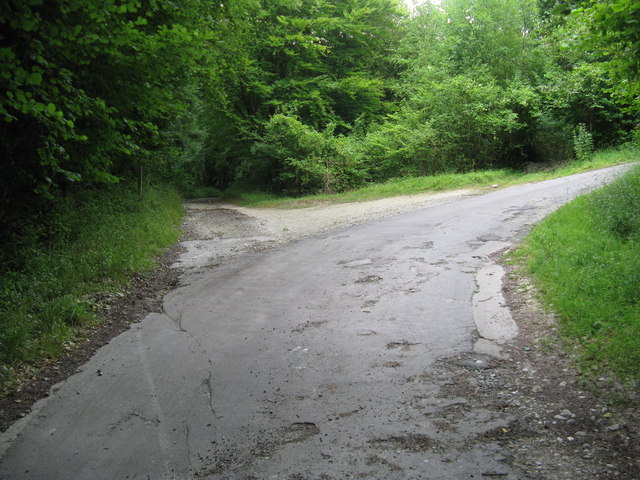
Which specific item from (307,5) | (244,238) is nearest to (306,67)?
(307,5)

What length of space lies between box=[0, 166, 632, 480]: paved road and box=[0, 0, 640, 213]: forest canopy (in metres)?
2.95

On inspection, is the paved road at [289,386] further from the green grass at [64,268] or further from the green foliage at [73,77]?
the green foliage at [73,77]

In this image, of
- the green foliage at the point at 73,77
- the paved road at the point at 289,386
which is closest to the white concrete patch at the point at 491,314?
the paved road at the point at 289,386

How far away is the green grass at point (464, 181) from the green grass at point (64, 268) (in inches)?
359

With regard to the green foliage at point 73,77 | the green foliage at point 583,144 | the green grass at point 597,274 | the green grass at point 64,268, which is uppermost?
the green foliage at point 73,77

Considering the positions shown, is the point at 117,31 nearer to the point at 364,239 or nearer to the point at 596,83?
the point at 364,239

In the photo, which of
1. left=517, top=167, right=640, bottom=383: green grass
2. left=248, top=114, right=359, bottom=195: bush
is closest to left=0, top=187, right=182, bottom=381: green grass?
left=517, top=167, right=640, bottom=383: green grass

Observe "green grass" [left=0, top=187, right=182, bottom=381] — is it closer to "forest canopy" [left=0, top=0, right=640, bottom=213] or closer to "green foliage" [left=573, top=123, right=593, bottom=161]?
"forest canopy" [left=0, top=0, right=640, bottom=213]

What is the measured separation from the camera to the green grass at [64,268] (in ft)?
18.0

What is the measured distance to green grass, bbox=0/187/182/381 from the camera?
18.0 ft

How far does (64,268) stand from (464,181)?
629 inches

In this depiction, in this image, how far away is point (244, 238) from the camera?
12.9 meters

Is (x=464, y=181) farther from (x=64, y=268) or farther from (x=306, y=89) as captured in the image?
(x=64, y=268)

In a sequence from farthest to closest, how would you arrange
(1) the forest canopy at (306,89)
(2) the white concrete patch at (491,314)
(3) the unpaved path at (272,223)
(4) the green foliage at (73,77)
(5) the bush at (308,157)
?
(5) the bush at (308,157) → (3) the unpaved path at (272,223) → (1) the forest canopy at (306,89) → (2) the white concrete patch at (491,314) → (4) the green foliage at (73,77)
